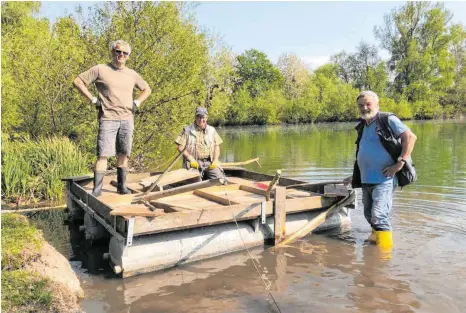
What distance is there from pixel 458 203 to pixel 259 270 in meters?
5.63

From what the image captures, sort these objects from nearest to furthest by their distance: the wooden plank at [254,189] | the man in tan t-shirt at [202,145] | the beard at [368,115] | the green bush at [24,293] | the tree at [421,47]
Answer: the green bush at [24,293] < the beard at [368,115] < the wooden plank at [254,189] < the man in tan t-shirt at [202,145] < the tree at [421,47]

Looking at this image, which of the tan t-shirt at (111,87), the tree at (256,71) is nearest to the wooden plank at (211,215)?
the tan t-shirt at (111,87)

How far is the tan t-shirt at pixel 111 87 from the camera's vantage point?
250 inches

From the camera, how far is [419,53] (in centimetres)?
5919

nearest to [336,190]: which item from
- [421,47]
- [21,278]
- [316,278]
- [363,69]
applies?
[316,278]

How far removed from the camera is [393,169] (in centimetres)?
575

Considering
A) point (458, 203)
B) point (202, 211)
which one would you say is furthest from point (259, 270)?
point (458, 203)

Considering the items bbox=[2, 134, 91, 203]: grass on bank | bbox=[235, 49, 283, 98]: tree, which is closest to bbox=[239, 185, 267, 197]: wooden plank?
bbox=[2, 134, 91, 203]: grass on bank

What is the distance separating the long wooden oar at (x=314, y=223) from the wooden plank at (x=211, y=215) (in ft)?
0.54

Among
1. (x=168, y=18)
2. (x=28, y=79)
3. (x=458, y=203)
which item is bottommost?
(x=458, y=203)

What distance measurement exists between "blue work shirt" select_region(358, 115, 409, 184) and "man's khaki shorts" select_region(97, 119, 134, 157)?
11.7 feet

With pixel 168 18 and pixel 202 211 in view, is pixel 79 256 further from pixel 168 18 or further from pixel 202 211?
pixel 168 18

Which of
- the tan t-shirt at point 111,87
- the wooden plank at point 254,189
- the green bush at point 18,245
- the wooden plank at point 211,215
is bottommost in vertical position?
the green bush at point 18,245

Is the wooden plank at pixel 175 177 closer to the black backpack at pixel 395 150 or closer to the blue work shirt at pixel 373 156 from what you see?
the blue work shirt at pixel 373 156
